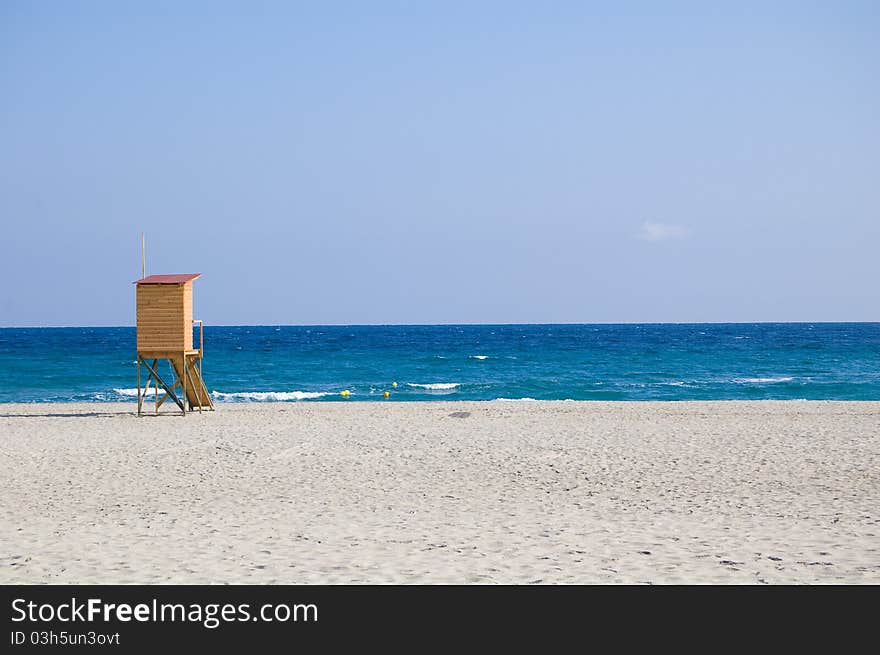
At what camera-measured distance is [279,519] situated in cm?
907

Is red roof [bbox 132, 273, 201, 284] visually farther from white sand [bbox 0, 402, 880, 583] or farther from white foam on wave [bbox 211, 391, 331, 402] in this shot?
white foam on wave [bbox 211, 391, 331, 402]

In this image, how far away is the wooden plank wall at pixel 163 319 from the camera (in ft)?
65.8

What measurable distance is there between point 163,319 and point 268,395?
1144 cm

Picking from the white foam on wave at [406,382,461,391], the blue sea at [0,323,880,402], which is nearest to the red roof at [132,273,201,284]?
the blue sea at [0,323,880,402]

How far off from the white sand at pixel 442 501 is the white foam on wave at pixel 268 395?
11138 millimetres

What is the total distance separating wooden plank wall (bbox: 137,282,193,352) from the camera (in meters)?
20.1

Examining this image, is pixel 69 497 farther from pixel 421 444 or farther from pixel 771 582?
pixel 771 582

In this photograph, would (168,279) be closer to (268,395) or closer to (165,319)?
(165,319)

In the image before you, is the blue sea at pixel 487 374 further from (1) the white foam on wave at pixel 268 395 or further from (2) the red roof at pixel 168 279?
(2) the red roof at pixel 168 279

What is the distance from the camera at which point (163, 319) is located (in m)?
20.2

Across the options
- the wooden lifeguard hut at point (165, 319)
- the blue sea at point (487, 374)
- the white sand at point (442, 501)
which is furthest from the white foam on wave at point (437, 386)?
the white sand at point (442, 501)

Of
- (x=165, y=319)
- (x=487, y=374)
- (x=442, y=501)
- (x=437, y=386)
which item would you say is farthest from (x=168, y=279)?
(x=487, y=374)
